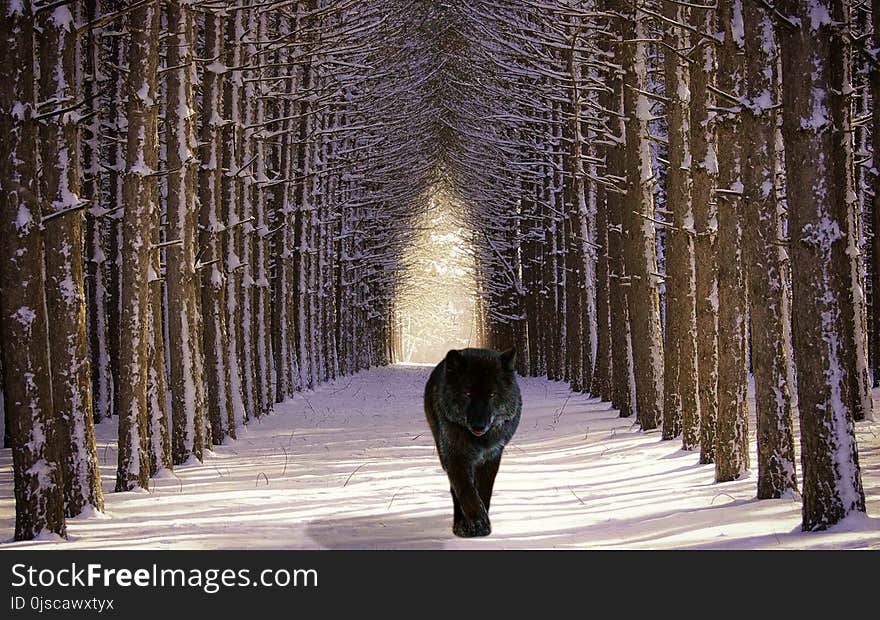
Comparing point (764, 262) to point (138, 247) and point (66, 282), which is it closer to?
point (66, 282)

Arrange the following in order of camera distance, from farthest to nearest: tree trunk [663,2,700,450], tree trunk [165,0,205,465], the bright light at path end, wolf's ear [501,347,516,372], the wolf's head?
the bright light at path end, tree trunk [165,0,205,465], tree trunk [663,2,700,450], wolf's ear [501,347,516,372], the wolf's head

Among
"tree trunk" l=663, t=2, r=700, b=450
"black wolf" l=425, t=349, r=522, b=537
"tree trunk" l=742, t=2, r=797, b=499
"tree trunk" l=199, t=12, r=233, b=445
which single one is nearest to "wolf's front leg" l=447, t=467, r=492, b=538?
"black wolf" l=425, t=349, r=522, b=537

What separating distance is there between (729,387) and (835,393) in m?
2.99

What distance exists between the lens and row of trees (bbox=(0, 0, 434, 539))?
25.0 feet

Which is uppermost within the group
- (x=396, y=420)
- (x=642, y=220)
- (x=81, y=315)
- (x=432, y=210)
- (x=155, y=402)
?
(x=432, y=210)

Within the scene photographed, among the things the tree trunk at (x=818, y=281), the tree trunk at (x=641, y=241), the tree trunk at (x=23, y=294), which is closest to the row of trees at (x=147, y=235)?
the tree trunk at (x=23, y=294)

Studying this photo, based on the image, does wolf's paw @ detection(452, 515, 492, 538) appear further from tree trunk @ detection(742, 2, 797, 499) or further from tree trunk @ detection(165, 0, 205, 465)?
tree trunk @ detection(165, 0, 205, 465)

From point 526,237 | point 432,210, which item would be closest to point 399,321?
point 432,210

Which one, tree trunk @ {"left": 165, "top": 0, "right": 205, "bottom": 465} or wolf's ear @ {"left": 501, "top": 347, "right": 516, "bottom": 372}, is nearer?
wolf's ear @ {"left": 501, "top": 347, "right": 516, "bottom": 372}

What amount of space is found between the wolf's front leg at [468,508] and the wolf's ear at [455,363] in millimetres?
740

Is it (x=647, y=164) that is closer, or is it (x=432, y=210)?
(x=647, y=164)

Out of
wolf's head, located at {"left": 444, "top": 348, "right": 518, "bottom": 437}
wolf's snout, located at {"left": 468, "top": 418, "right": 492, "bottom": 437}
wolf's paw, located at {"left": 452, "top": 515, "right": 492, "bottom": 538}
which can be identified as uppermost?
wolf's head, located at {"left": 444, "top": 348, "right": 518, "bottom": 437}

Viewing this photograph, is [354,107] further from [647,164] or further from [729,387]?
[729,387]

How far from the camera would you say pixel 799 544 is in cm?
662
